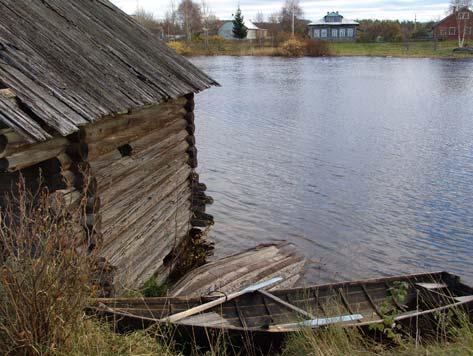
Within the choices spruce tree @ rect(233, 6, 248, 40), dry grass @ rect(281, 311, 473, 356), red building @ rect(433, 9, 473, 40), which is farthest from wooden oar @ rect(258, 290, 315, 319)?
spruce tree @ rect(233, 6, 248, 40)

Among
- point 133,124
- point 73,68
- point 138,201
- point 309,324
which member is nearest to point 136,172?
point 138,201

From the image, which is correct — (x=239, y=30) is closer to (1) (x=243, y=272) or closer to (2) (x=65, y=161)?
(1) (x=243, y=272)

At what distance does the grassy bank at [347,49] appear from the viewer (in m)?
63.0

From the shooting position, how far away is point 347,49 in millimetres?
68750

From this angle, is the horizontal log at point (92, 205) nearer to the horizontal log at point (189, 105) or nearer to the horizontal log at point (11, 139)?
the horizontal log at point (11, 139)

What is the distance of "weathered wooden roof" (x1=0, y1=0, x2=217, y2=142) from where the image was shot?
17.1ft

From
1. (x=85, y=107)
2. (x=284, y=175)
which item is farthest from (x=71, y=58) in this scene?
(x=284, y=175)

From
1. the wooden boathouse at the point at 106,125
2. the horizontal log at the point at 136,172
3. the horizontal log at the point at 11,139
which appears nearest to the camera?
the horizontal log at the point at 11,139

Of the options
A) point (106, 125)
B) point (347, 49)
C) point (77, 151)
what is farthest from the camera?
point (347, 49)

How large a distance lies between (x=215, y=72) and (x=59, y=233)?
41.1 metres

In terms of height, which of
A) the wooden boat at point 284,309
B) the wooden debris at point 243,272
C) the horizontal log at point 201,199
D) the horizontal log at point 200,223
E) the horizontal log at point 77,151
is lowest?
the wooden debris at point 243,272

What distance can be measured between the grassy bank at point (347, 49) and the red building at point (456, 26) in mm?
5705

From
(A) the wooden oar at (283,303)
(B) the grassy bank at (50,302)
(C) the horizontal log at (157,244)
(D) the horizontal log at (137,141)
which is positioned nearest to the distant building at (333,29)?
(C) the horizontal log at (157,244)

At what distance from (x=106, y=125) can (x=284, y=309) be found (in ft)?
11.1
